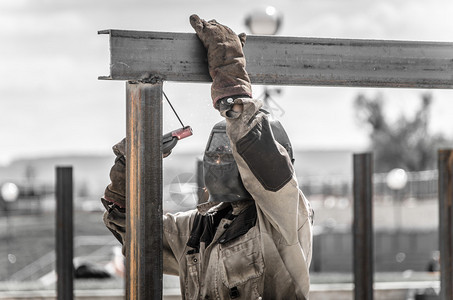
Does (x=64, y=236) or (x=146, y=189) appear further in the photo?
(x=64, y=236)

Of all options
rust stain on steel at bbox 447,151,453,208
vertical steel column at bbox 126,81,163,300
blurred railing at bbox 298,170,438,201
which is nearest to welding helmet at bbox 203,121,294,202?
vertical steel column at bbox 126,81,163,300

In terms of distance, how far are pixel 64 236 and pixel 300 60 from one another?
194 inches

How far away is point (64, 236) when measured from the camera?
7.52 m

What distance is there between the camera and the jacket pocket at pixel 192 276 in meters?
3.64

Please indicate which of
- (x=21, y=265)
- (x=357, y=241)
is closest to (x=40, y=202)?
(x=21, y=265)

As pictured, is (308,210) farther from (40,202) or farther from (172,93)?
(40,202)

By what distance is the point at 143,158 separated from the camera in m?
2.86

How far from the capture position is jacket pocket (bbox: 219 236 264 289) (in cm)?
347

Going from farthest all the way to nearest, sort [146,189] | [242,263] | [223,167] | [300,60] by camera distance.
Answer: [223,167] → [242,263] → [300,60] → [146,189]

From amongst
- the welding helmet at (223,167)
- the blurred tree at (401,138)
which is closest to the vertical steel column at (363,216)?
the welding helmet at (223,167)

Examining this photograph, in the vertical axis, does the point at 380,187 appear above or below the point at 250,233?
above

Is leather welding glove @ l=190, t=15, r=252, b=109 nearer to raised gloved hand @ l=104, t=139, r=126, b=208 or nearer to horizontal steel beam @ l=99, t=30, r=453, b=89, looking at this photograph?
horizontal steel beam @ l=99, t=30, r=453, b=89

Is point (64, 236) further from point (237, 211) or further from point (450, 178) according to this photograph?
point (237, 211)

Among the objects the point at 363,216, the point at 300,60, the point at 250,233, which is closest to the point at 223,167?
the point at 250,233
